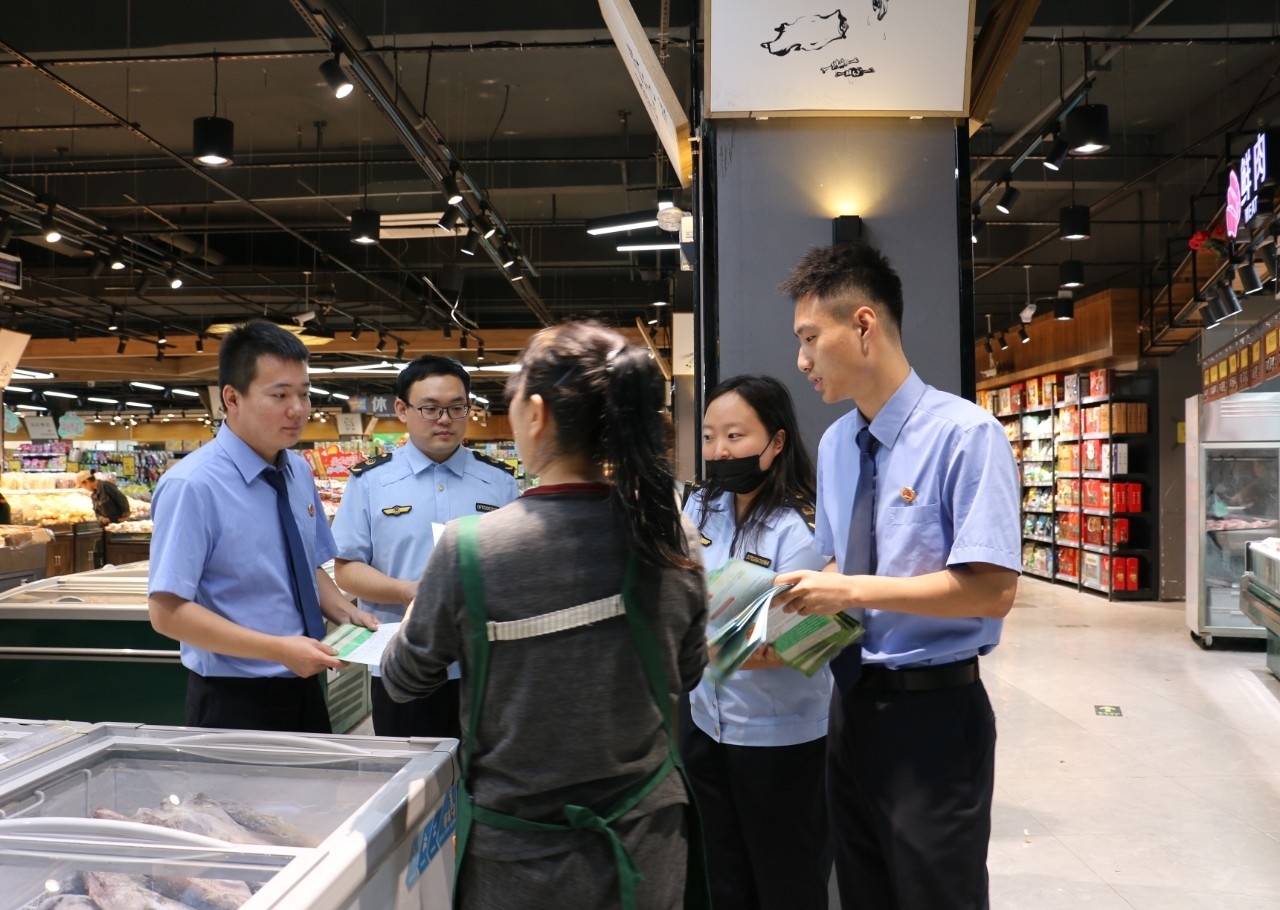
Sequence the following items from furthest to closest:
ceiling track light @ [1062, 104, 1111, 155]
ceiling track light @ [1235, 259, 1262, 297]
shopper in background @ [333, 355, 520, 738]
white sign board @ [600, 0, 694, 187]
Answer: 1. ceiling track light @ [1235, 259, 1262, 297]
2. ceiling track light @ [1062, 104, 1111, 155]
3. white sign board @ [600, 0, 694, 187]
4. shopper in background @ [333, 355, 520, 738]

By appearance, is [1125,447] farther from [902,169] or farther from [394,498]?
[394,498]

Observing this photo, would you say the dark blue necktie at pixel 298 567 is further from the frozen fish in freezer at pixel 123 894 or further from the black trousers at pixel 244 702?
the frozen fish in freezer at pixel 123 894

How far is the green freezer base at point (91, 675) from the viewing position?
4719 millimetres

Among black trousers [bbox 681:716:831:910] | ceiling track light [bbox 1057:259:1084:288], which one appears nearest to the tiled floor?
black trousers [bbox 681:716:831:910]

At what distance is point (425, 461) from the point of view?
295cm

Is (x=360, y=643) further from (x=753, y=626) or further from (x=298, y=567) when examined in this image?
(x=753, y=626)

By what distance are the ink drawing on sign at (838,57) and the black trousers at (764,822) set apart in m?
2.02

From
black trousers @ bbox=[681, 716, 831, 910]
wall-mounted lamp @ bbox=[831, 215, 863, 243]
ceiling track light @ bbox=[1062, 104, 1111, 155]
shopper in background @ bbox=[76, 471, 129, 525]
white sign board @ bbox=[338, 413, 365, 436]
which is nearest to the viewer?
black trousers @ bbox=[681, 716, 831, 910]

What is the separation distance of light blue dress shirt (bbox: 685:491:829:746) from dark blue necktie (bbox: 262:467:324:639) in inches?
37.8

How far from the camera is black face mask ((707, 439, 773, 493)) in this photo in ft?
7.98

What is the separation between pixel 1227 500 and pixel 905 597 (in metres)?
8.61

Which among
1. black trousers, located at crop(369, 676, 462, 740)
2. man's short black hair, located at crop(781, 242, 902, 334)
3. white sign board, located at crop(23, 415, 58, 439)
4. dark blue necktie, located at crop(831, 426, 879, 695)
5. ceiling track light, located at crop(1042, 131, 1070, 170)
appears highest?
ceiling track light, located at crop(1042, 131, 1070, 170)

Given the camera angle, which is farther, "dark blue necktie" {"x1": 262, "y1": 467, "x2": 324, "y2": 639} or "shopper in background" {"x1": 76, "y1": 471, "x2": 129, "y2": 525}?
"shopper in background" {"x1": 76, "y1": 471, "x2": 129, "y2": 525}

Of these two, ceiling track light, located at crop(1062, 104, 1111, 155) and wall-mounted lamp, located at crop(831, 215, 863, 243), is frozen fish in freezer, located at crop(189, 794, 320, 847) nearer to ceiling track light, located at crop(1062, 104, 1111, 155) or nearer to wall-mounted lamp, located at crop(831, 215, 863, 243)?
wall-mounted lamp, located at crop(831, 215, 863, 243)
